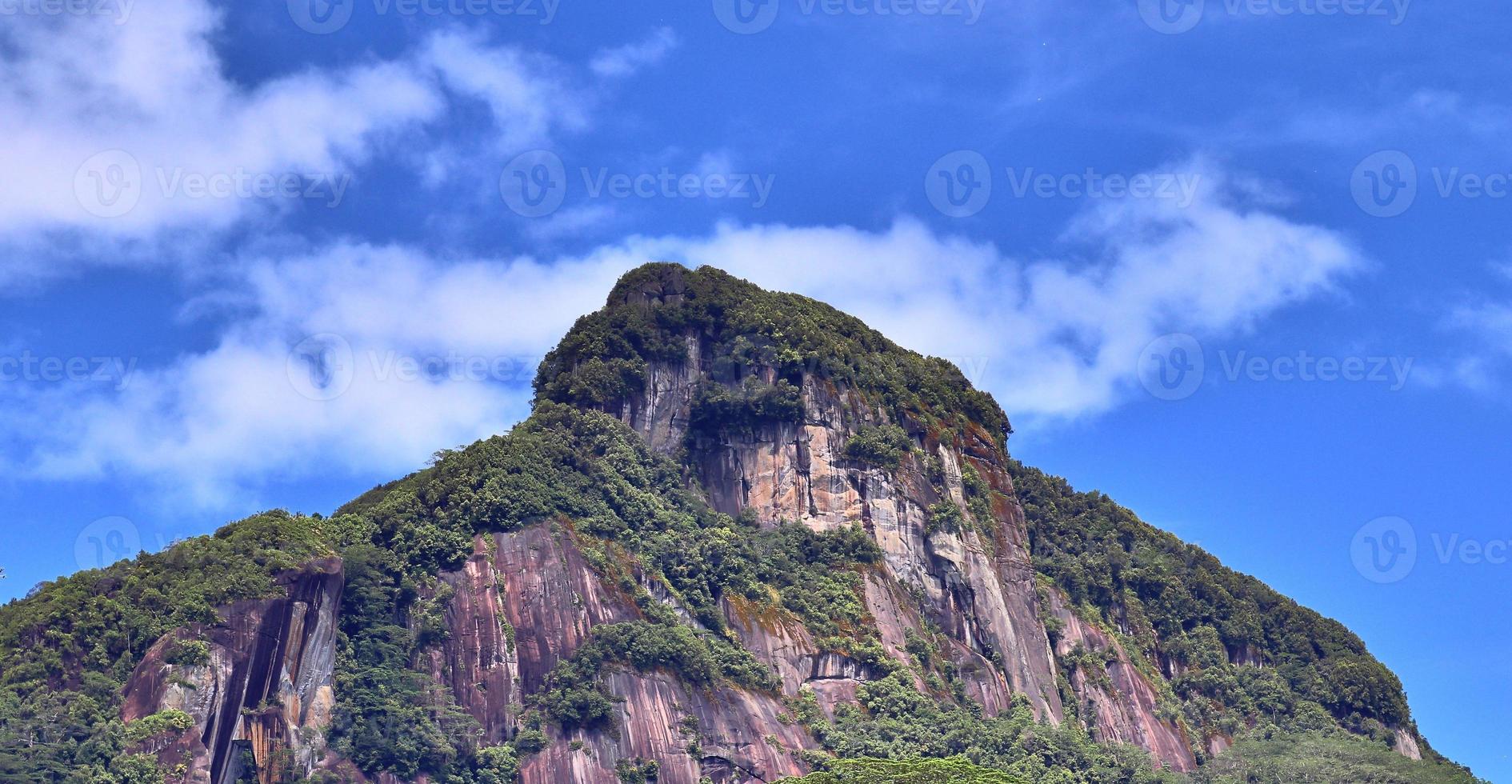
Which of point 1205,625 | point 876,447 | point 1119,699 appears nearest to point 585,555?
point 876,447

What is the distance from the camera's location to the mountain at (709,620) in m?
92.8

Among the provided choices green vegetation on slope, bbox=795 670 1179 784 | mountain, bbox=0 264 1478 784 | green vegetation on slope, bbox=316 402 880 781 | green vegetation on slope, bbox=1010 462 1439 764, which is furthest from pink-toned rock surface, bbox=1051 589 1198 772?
green vegetation on slope, bbox=316 402 880 781

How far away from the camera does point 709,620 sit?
10994 cm

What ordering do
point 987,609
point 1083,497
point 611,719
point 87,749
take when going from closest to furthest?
point 87,749 → point 611,719 → point 987,609 → point 1083,497

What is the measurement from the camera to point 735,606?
112000 millimetres

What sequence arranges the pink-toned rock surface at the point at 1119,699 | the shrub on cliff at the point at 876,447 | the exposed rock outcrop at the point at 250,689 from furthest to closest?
the pink-toned rock surface at the point at 1119,699 < the shrub on cliff at the point at 876,447 < the exposed rock outcrop at the point at 250,689

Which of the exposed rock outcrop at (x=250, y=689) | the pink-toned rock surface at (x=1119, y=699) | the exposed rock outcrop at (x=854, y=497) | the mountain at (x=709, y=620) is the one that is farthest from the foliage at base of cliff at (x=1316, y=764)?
the exposed rock outcrop at (x=250, y=689)

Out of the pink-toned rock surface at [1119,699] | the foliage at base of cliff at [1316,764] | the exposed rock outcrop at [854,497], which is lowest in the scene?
the foliage at base of cliff at [1316,764]

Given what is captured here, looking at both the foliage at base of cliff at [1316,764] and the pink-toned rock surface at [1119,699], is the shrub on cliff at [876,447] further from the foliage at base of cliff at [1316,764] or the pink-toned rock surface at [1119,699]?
the foliage at base of cliff at [1316,764]

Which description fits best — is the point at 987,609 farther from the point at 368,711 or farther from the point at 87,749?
the point at 87,749

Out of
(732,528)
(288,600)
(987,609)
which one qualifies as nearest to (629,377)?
(732,528)

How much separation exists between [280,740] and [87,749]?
8402 mm

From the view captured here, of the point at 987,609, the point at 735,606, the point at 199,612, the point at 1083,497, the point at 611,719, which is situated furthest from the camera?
the point at 1083,497

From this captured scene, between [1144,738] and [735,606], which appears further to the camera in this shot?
[1144,738]
